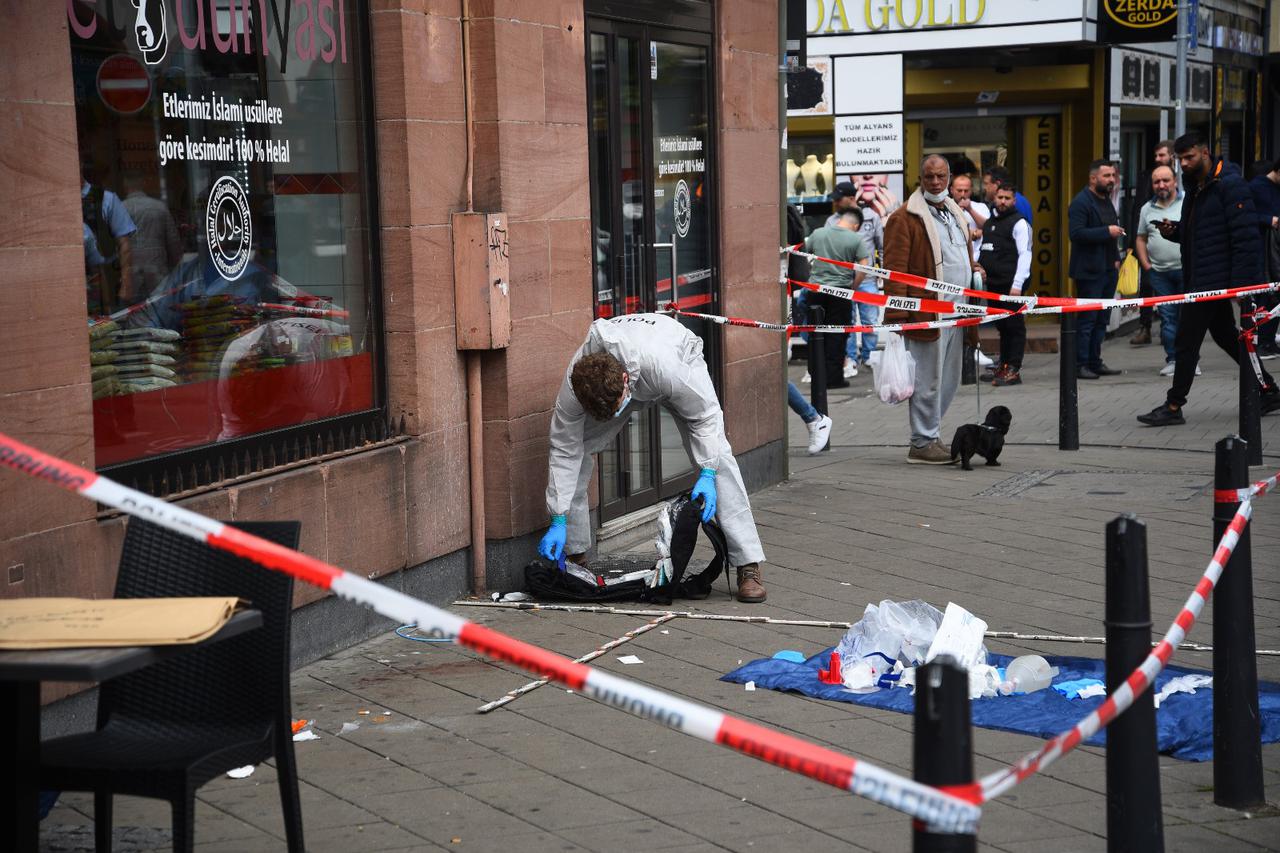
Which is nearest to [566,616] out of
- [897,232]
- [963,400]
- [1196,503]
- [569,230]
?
[569,230]

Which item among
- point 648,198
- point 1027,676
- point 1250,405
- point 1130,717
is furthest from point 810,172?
point 1130,717

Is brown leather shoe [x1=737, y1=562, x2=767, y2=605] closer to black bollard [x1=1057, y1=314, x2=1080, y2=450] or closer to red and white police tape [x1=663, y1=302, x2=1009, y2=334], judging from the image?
red and white police tape [x1=663, y1=302, x2=1009, y2=334]

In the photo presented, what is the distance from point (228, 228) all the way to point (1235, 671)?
150 inches

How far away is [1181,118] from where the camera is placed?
19469mm

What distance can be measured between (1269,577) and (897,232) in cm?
421

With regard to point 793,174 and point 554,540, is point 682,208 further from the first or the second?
point 793,174

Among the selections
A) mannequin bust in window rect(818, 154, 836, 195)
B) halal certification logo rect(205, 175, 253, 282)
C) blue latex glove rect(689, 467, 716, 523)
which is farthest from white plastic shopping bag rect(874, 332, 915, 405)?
mannequin bust in window rect(818, 154, 836, 195)

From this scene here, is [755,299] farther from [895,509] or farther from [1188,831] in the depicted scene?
[1188,831]

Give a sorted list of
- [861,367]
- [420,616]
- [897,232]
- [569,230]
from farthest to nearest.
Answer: [861,367], [897,232], [569,230], [420,616]

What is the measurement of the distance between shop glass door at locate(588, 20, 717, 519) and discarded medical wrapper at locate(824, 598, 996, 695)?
237 cm

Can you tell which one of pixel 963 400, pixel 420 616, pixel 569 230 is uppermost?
pixel 569 230

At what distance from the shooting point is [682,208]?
9383mm

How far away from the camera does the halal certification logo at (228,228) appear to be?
614cm

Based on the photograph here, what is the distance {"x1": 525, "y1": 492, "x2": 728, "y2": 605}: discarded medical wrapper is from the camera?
7.30 meters
